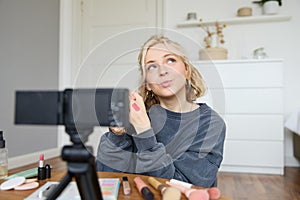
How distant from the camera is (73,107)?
0.28m

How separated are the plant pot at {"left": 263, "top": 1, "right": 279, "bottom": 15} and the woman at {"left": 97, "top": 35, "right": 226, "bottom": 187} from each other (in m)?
2.26

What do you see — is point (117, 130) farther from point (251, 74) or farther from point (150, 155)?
point (251, 74)

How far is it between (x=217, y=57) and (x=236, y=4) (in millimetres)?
688

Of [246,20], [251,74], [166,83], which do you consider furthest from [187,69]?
[246,20]

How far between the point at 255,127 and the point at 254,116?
9 cm

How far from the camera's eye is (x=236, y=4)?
265cm

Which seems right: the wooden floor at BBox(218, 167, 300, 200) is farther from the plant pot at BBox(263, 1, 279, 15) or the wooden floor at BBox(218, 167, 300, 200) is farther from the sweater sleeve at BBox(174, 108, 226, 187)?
the plant pot at BBox(263, 1, 279, 15)

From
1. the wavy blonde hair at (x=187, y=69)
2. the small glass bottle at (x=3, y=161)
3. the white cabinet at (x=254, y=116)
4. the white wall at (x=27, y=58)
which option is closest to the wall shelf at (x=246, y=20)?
the white cabinet at (x=254, y=116)

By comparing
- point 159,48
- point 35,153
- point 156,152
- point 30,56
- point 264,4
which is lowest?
point 35,153

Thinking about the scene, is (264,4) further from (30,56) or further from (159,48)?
(159,48)

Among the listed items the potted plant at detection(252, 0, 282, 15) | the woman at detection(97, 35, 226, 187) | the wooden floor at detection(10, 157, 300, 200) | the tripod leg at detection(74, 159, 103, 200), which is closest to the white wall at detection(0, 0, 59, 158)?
the wooden floor at detection(10, 157, 300, 200)

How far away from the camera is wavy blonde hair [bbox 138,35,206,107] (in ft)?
1.68

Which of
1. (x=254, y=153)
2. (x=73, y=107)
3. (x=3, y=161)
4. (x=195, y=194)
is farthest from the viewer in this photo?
(x=254, y=153)

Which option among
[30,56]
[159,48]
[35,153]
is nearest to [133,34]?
[159,48]
